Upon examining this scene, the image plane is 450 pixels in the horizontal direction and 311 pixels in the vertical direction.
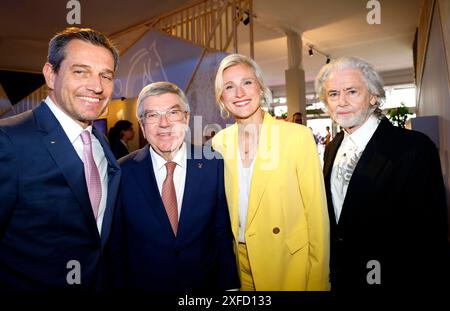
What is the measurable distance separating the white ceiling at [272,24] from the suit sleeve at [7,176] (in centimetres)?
600

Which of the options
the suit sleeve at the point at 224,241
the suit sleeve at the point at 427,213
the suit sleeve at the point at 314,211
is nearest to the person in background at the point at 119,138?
the suit sleeve at the point at 224,241

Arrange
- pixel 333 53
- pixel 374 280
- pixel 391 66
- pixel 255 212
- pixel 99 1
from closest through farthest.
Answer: pixel 374 280 → pixel 255 212 → pixel 99 1 → pixel 333 53 → pixel 391 66

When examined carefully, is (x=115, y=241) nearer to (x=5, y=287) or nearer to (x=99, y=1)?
(x=5, y=287)

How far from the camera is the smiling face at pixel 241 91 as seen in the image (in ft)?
5.92

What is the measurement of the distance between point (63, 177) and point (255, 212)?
919 millimetres

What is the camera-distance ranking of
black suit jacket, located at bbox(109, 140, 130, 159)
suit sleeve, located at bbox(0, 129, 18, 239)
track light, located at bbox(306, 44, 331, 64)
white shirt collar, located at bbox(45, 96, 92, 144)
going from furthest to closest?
track light, located at bbox(306, 44, 331, 64)
black suit jacket, located at bbox(109, 140, 130, 159)
white shirt collar, located at bbox(45, 96, 92, 144)
suit sleeve, located at bbox(0, 129, 18, 239)

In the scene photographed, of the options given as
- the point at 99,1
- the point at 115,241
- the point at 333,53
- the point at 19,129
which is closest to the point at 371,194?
the point at 115,241

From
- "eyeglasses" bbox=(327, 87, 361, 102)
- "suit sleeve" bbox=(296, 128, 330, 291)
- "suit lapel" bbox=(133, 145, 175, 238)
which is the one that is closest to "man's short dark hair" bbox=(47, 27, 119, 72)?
"suit lapel" bbox=(133, 145, 175, 238)

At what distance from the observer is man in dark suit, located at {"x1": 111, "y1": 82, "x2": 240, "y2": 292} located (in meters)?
1.58

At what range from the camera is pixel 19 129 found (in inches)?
47.8

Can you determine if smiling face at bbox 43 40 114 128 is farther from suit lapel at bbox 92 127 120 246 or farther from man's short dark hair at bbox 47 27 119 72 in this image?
suit lapel at bbox 92 127 120 246

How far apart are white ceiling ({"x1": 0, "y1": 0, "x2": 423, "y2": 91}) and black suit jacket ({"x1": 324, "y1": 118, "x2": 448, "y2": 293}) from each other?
5904mm

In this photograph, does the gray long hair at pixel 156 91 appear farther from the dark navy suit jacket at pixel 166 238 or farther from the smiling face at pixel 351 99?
the smiling face at pixel 351 99
